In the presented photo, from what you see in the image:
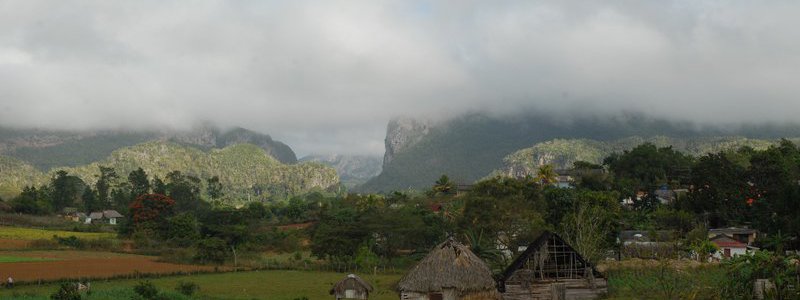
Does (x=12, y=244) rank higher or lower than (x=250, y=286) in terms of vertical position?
higher

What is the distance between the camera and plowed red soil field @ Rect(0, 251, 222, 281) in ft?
135

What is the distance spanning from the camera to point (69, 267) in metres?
46.0

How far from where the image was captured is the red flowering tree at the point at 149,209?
72.2 m

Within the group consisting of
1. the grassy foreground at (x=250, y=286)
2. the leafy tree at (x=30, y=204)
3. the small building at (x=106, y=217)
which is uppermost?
the leafy tree at (x=30, y=204)

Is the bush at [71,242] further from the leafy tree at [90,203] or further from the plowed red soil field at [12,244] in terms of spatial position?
the leafy tree at [90,203]

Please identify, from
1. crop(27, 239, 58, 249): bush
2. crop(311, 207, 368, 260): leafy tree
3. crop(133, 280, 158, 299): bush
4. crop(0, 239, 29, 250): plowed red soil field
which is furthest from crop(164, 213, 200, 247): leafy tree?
crop(133, 280, 158, 299): bush

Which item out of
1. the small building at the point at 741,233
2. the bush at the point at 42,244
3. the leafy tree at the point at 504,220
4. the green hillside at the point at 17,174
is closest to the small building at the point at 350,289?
the leafy tree at the point at 504,220

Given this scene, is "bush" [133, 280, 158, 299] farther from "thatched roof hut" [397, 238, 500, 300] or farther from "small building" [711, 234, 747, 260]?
"small building" [711, 234, 747, 260]

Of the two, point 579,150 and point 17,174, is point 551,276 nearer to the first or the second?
point 579,150

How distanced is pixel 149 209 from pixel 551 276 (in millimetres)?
55703

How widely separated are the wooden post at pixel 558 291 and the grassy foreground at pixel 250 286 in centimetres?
965

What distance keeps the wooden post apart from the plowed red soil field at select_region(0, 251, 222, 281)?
91.7 feet

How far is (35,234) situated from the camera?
66.8m

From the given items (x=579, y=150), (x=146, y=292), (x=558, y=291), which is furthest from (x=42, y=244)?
(x=579, y=150)
